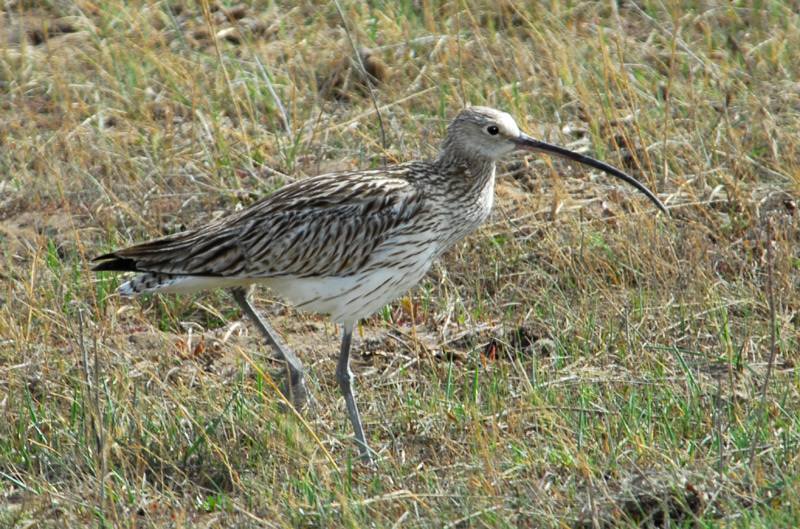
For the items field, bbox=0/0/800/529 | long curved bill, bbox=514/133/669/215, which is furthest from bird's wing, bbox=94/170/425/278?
long curved bill, bbox=514/133/669/215

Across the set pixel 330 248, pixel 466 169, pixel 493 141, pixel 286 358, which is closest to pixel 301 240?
pixel 330 248

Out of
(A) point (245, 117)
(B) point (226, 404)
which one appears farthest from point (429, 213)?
(A) point (245, 117)

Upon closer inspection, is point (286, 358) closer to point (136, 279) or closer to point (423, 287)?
point (136, 279)

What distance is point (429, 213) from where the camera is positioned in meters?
5.76

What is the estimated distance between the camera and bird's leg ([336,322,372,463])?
529cm

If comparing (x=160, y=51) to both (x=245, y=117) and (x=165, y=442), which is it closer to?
(x=245, y=117)

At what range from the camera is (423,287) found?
22.5 ft

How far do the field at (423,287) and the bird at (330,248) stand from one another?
46 cm

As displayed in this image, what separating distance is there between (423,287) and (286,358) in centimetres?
143

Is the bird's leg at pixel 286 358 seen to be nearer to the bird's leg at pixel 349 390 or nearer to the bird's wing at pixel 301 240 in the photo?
the bird's leg at pixel 349 390

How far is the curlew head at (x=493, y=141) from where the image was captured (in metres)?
6.02

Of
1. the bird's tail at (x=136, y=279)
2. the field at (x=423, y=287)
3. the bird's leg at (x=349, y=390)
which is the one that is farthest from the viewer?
the bird's tail at (x=136, y=279)

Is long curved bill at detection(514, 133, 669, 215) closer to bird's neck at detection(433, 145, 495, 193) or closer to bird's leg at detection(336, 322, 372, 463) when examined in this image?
bird's neck at detection(433, 145, 495, 193)

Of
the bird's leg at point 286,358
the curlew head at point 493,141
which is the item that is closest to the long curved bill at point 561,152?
the curlew head at point 493,141
